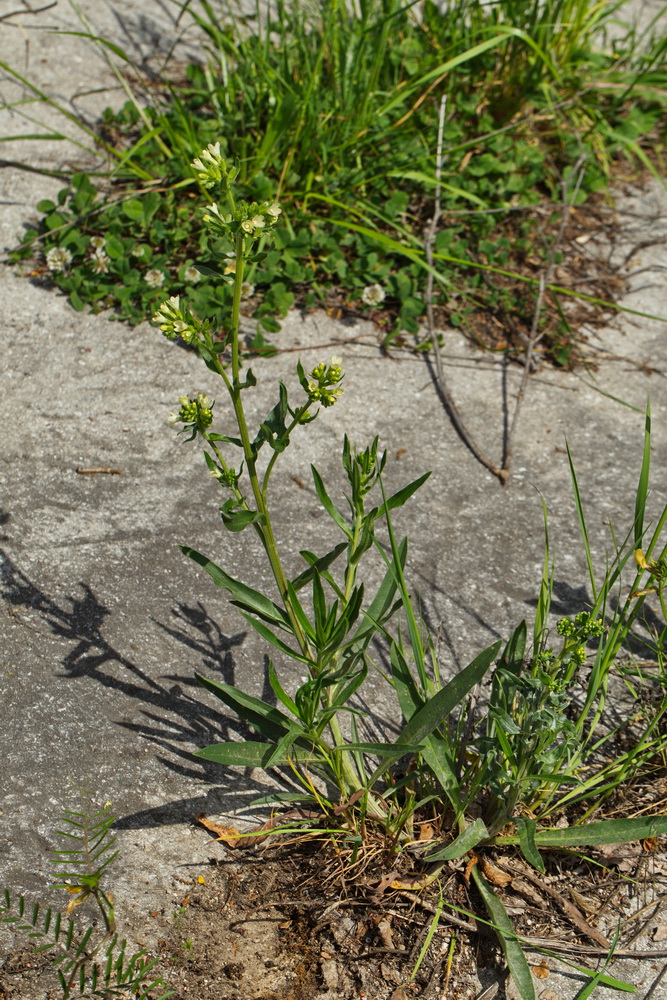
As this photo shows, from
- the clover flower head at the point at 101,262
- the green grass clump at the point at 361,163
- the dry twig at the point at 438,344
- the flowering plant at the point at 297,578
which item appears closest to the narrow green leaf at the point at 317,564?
the flowering plant at the point at 297,578

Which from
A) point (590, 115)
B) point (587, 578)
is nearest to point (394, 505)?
point (587, 578)

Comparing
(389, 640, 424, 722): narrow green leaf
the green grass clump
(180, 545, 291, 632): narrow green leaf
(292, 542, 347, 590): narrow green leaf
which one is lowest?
(389, 640, 424, 722): narrow green leaf

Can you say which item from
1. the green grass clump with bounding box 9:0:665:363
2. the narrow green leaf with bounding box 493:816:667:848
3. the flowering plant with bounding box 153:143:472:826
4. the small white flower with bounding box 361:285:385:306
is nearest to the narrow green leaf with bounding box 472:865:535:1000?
the narrow green leaf with bounding box 493:816:667:848

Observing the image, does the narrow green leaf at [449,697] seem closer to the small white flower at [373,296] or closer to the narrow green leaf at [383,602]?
the narrow green leaf at [383,602]

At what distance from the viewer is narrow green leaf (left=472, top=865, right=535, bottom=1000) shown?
1484 millimetres

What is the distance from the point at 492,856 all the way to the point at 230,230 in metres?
1.32

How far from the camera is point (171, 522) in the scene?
7.46 ft

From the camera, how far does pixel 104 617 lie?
2045mm

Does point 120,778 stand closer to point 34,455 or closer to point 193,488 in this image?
point 193,488

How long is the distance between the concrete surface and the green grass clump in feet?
0.57

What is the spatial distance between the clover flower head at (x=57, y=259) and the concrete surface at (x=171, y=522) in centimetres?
10

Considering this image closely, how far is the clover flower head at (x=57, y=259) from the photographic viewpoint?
2855 millimetres

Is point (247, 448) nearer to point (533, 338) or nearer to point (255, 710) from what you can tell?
point (255, 710)

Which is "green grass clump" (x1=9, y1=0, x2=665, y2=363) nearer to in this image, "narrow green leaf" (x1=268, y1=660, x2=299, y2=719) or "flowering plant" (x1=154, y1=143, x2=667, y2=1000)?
"flowering plant" (x1=154, y1=143, x2=667, y2=1000)
